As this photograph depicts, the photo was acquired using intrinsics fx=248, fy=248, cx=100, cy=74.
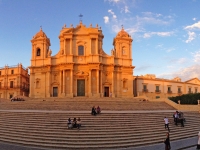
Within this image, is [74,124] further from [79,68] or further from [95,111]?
[79,68]

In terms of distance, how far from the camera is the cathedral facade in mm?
43328

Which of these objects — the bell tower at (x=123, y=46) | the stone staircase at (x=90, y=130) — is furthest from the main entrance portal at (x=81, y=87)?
the stone staircase at (x=90, y=130)

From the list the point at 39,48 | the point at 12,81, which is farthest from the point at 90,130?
the point at 12,81

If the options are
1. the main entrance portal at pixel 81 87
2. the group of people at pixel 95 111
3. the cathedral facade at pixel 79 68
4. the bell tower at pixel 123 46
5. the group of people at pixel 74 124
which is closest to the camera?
the group of people at pixel 74 124

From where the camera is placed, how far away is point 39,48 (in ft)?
153

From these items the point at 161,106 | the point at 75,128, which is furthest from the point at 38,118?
the point at 161,106

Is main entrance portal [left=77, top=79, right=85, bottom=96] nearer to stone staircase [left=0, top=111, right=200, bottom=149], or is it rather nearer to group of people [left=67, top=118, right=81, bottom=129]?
stone staircase [left=0, top=111, right=200, bottom=149]

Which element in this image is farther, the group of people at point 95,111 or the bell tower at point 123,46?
the bell tower at point 123,46

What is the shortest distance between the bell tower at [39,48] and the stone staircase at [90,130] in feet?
76.2

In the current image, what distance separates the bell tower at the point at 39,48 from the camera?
4584 cm

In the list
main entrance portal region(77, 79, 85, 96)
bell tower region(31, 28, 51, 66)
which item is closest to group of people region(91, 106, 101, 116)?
main entrance portal region(77, 79, 85, 96)

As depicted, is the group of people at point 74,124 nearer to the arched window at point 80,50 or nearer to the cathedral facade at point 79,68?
the cathedral facade at point 79,68

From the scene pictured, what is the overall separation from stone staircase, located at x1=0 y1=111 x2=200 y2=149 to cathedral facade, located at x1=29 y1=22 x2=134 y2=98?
20.5m

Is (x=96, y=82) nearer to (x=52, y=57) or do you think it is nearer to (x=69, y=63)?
(x=69, y=63)
